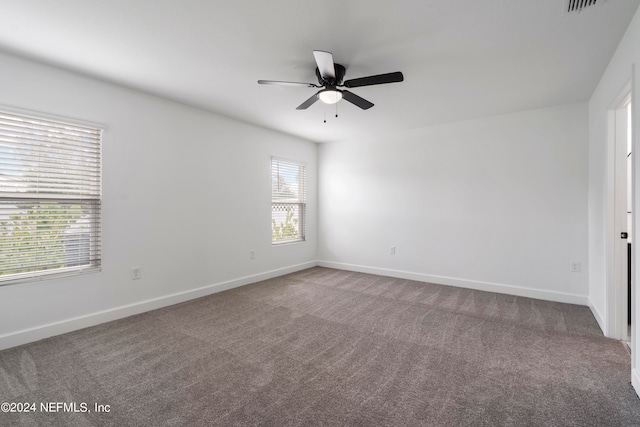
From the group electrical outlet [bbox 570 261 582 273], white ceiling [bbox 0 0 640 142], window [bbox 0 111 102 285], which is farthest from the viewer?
electrical outlet [bbox 570 261 582 273]

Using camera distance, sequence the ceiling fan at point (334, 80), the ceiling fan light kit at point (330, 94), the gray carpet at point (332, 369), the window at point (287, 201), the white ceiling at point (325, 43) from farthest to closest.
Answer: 1. the window at point (287, 201)
2. the ceiling fan light kit at point (330, 94)
3. the ceiling fan at point (334, 80)
4. the white ceiling at point (325, 43)
5. the gray carpet at point (332, 369)

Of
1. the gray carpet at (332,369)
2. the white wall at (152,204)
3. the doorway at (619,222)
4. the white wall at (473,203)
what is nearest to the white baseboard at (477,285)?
the white wall at (473,203)

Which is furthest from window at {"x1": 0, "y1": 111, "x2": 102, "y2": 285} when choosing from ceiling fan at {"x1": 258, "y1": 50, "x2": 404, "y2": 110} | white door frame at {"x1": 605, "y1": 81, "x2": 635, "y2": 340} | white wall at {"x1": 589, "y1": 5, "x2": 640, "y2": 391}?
white door frame at {"x1": 605, "y1": 81, "x2": 635, "y2": 340}

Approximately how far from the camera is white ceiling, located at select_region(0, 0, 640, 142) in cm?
194

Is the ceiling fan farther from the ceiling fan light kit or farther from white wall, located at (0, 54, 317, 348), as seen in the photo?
white wall, located at (0, 54, 317, 348)

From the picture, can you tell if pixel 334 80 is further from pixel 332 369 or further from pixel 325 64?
pixel 332 369

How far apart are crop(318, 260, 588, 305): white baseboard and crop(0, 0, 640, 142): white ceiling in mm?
2474

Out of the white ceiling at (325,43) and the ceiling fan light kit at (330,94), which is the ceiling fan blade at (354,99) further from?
the white ceiling at (325,43)

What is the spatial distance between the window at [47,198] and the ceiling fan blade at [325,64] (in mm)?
2458

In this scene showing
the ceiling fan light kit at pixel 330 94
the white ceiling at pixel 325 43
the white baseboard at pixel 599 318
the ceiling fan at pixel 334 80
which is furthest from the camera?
the white baseboard at pixel 599 318

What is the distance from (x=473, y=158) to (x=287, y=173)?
308 cm

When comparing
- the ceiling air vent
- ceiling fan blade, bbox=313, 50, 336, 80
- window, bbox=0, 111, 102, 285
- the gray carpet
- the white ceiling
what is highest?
the white ceiling

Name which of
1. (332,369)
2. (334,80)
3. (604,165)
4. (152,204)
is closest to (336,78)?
(334,80)

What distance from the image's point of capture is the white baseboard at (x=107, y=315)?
2.58 metres
